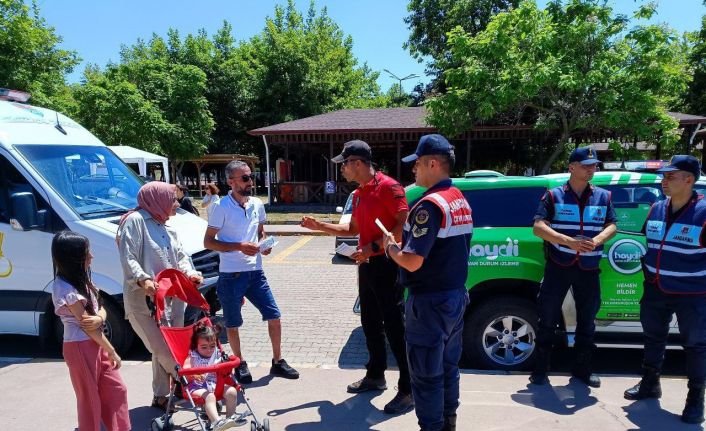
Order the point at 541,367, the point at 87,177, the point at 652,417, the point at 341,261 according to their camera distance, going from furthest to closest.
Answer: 1. the point at 341,261
2. the point at 87,177
3. the point at 541,367
4. the point at 652,417

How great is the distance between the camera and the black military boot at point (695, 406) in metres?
3.45

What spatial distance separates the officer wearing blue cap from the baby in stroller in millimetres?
1215

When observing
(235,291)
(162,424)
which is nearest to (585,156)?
(235,291)

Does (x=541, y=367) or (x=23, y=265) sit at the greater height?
(x=23, y=265)

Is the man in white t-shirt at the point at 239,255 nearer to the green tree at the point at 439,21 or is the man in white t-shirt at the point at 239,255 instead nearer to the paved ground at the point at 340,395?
the paved ground at the point at 340,395

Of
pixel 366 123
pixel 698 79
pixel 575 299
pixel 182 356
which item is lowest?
pixel 182 356

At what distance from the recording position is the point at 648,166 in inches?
178

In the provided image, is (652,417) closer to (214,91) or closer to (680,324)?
(680,324)

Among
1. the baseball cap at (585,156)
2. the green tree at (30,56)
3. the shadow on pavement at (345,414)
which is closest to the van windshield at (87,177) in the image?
the shadow on pavement at (345,414)

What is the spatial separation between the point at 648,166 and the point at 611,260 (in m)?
0.99

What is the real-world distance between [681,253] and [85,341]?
411 cm

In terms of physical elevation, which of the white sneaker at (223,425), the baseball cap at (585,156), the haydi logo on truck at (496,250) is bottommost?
the white sneaker at (223,425)

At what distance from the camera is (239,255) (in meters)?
4.18

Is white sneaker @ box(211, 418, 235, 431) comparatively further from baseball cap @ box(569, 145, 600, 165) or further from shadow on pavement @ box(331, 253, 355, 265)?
shadow on pavement @ box(331, 253, 355, 265)
